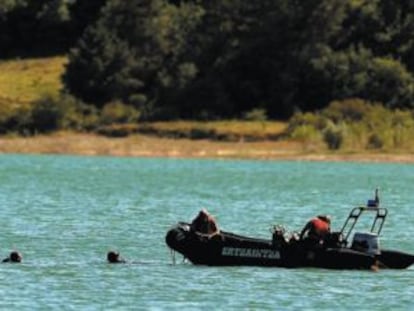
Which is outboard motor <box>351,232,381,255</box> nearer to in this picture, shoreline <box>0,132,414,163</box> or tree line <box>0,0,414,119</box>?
shoreline <box>0,132,414,163</box>

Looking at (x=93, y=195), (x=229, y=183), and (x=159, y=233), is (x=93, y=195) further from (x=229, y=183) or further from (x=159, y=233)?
(x=159, y=233)

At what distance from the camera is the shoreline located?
126m

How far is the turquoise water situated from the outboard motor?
68cm

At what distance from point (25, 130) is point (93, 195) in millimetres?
51456

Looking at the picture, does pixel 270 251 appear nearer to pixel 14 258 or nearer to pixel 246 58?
pixel 14 258

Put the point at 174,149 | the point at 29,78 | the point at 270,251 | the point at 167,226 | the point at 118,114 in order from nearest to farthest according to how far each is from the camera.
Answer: the point at 270,251 → the point at 167,226 → the point at 174,149 → the point at 118,114 → the point at 29,78

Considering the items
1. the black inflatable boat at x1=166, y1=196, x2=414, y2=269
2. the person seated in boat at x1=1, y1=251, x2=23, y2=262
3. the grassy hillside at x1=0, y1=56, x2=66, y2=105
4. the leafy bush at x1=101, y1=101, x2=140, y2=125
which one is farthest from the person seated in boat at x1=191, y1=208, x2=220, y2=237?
the grassy hillside at x1=0, y1=56, x2=66, y2=105

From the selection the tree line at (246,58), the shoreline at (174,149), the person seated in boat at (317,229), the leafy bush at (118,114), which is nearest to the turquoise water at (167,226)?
the person seated in boat at (317,229)

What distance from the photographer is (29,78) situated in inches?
5817

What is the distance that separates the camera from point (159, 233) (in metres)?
59.2

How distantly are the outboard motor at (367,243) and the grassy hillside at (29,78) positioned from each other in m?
91.7

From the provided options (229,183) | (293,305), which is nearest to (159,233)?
(293,305)

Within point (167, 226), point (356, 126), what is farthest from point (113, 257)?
point (356, 126)

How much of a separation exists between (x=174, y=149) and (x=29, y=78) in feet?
79.1
